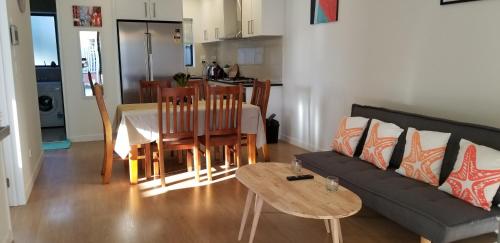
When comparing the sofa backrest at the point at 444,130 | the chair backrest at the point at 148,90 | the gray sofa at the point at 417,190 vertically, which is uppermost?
the chair backrest at the point at 148,90

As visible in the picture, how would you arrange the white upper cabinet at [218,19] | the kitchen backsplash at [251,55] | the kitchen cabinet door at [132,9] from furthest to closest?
1. the white upper cabinet at [218,19]
2. the kitchen backsplash at [251,55]
3. the kitchen cabinet door at [132,9]

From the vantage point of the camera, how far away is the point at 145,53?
5629 mm

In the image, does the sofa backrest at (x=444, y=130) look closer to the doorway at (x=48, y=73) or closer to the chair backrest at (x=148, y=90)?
the chair backrest at (x=148, y=90)

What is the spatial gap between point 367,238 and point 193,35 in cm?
572

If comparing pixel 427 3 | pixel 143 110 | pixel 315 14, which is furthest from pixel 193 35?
pixel 427 3

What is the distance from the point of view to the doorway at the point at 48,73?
21.6 feet

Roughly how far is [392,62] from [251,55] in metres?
2.99

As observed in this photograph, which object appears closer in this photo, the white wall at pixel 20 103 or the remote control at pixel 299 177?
the remote control at pixel 299 177

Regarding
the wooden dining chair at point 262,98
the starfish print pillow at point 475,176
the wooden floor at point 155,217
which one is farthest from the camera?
the wooden dining chair at point 262,98

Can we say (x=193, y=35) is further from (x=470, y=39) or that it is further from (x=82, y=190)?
(x=470, y=39)

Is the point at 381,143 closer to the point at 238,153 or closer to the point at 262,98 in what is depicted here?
the point at 238,153

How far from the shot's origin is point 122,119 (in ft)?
11.5

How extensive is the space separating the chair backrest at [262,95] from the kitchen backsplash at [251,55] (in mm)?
1175

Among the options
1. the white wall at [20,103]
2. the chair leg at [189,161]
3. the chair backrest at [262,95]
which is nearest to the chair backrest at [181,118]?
the chair leg at [189,161]
